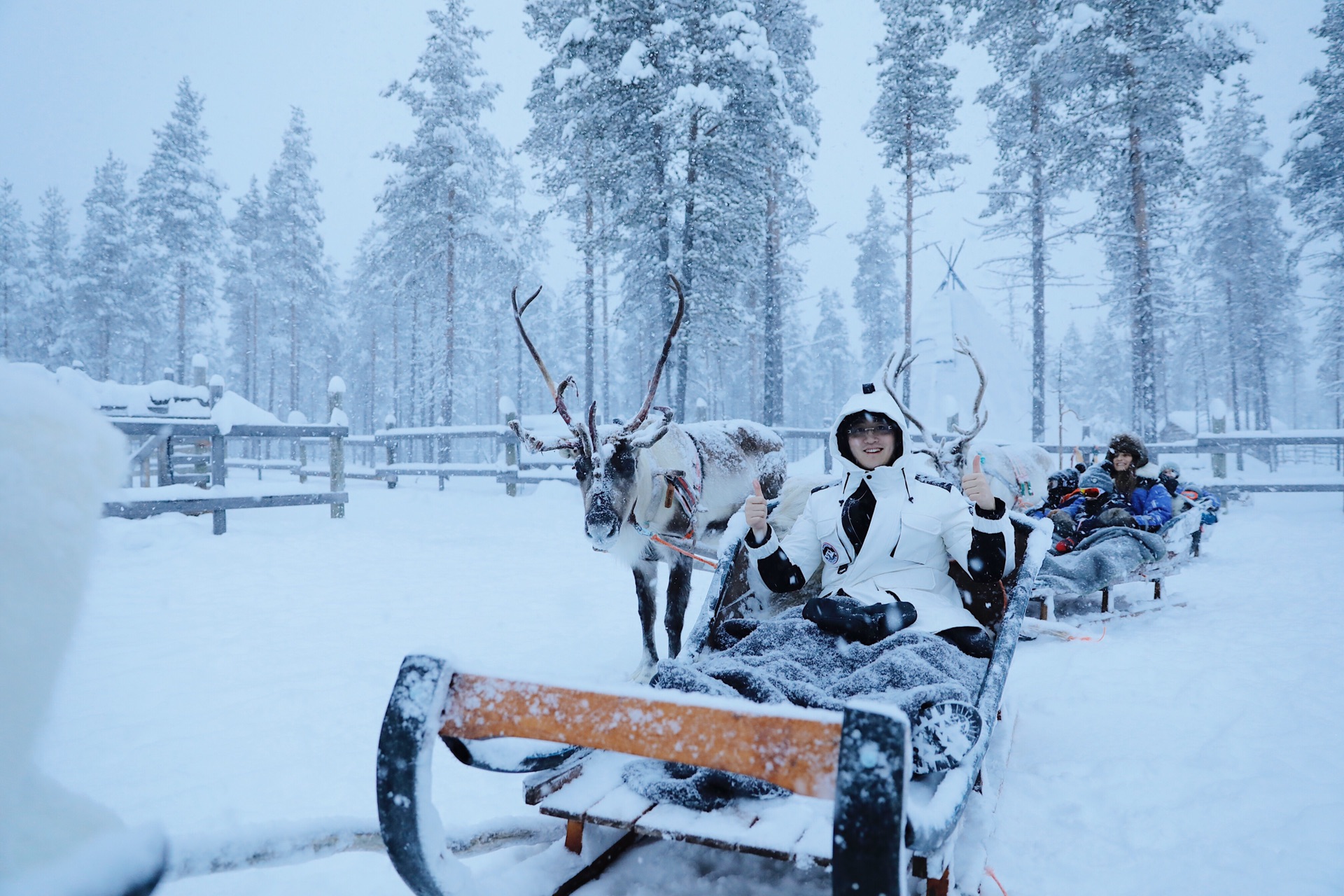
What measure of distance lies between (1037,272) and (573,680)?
1829cm

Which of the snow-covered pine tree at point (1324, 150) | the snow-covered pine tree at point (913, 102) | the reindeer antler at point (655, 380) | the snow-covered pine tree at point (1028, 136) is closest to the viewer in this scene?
the reindeer antler at point (655, 380)

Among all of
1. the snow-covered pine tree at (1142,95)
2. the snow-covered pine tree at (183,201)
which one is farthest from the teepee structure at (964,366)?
the snow-covered pine tree at (183,201)

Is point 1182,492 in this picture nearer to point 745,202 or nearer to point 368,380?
point 745,202

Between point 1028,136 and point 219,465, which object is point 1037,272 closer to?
point 1028,136

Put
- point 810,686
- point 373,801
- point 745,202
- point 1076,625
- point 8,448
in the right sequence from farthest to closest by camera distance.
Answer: point 745,202, point 1076,625, point 373,801, point 810,686, point 8,448

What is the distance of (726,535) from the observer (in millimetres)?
3168

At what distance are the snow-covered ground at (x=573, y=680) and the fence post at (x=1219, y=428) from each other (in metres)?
6.37

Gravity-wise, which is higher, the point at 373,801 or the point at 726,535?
the point at 726,535

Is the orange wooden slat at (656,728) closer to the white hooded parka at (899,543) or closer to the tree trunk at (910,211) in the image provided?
the white hooded parka at (899,543)

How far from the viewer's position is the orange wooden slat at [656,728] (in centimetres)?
125

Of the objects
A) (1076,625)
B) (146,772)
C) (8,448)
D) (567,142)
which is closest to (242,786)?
(146,772)

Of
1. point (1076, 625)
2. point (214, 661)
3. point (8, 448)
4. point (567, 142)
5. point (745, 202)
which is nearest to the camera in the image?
point (8, 448)

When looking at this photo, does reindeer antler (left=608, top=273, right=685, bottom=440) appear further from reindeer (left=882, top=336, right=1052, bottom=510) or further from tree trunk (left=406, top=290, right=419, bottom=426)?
tree trunk (left=406, top=290, right=419, bottom=426)

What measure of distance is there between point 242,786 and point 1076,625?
5670mm
